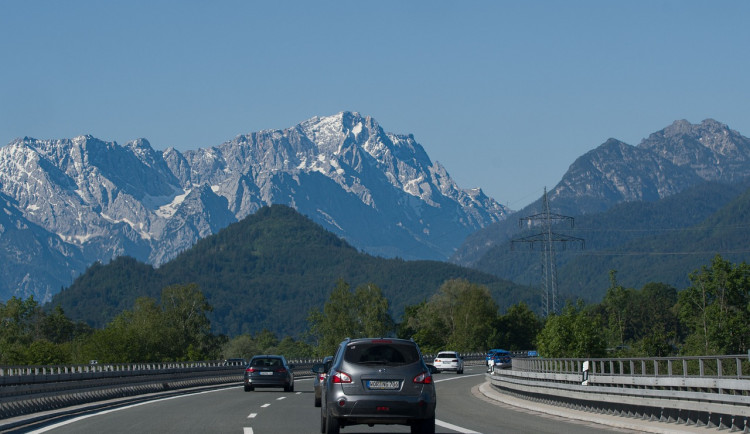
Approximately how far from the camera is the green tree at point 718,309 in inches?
4845

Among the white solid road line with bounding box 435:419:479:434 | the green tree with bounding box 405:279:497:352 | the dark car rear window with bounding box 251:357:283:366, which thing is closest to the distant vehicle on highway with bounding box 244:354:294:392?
the dark car rear window with bounding box 251:357:283:366

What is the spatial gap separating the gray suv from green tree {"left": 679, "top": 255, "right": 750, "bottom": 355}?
108m

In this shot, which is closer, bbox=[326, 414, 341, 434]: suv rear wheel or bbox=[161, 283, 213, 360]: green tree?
bbox=[326, 414, 341, 434]: suv rear wheel

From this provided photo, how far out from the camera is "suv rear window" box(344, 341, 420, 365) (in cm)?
2019

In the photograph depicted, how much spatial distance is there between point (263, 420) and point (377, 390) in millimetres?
6623

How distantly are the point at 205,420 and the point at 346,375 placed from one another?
7009mm

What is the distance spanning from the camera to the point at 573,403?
31156 millimetres

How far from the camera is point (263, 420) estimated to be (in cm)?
2566

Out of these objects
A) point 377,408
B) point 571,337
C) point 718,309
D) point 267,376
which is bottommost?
point 377,408

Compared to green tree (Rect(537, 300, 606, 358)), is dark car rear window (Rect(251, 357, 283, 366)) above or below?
below

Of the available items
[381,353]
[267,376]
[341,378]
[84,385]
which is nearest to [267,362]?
[267,376]

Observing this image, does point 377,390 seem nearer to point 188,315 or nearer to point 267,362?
point 267,362

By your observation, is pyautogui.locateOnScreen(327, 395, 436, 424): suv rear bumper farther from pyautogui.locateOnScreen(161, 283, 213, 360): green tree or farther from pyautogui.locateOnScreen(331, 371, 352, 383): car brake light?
pyautogui.locateOnScreen(161, 283, 213, 360): green tree

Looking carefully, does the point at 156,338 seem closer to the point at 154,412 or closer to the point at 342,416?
the point at 154,412
